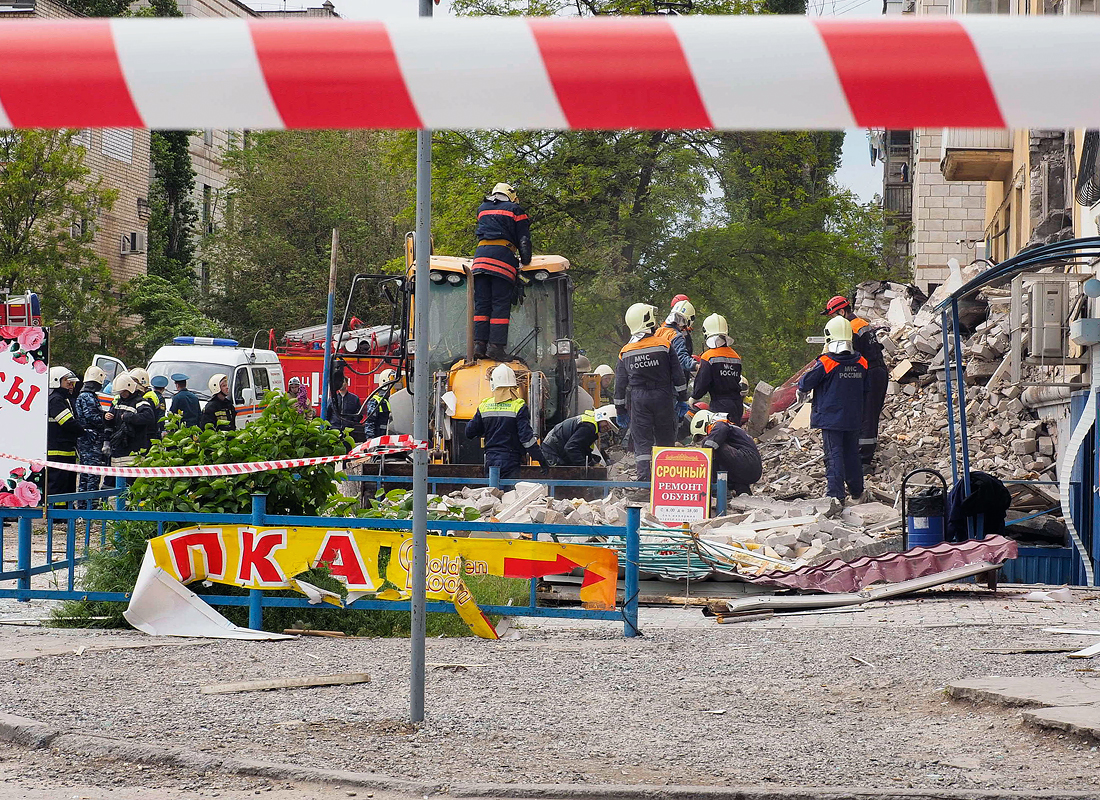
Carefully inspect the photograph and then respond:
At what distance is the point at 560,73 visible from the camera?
2.74 meters

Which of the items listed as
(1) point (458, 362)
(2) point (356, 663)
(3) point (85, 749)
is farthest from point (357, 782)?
(1) point (458, 362)

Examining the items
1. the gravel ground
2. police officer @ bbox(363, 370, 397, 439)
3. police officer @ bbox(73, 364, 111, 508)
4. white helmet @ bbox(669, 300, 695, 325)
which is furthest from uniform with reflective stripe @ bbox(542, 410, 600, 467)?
the gravel ground

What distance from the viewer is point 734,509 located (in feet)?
45.4

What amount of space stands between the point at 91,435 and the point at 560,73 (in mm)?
15788

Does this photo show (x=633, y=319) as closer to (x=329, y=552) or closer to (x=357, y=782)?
(x=329, y=552)

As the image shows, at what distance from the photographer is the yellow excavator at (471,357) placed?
16.0 meters

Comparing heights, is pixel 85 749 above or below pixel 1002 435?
below

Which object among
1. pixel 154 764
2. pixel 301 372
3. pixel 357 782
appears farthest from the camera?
pixel 301 372

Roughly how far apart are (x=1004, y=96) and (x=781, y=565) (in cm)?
887

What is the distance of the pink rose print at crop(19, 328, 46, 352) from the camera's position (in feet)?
31.0

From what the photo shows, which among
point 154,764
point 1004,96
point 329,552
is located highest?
point 1004,96

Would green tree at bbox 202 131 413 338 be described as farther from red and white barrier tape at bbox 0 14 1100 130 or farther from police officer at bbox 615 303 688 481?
red and white barrier tape at bbox 0 14 1100 130

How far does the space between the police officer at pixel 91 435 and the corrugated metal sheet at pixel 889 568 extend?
10.1 m

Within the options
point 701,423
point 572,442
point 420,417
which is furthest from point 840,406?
point 420,417
